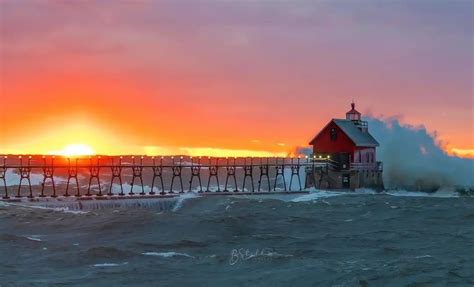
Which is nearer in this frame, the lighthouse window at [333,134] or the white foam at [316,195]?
the white foam at [316,195]

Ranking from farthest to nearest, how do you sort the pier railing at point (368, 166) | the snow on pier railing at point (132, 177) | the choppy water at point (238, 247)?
the pier railing at point (368, 166) < the snow on pier railing at point (132, 177) < the choppy water at point (238, 247)

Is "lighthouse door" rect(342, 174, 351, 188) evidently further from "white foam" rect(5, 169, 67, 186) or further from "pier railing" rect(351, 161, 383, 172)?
"white foam" rect(5, 169, 67, 186)

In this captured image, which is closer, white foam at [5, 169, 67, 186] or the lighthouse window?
the lighthouse window

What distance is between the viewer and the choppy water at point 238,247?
24.6 m

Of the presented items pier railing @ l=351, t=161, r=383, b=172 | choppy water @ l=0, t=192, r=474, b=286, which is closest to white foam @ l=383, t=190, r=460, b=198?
pier railing @ l=351, t=161, r=383, b=172

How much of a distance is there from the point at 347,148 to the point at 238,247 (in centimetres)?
4317

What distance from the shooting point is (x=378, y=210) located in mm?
51031

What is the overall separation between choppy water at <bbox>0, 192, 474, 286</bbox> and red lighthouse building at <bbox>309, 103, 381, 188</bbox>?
70.9ft

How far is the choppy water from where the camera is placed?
2458 cm

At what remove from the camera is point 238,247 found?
31391 millimetres

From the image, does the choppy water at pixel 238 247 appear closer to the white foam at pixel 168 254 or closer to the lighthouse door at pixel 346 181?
the white foam at pixel 168 254

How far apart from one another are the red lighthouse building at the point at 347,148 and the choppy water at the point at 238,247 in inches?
851

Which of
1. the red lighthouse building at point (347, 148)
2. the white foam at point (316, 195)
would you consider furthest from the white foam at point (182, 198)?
the red lighthouse building at point (347, 148)

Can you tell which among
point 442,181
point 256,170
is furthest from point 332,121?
point 256,170
